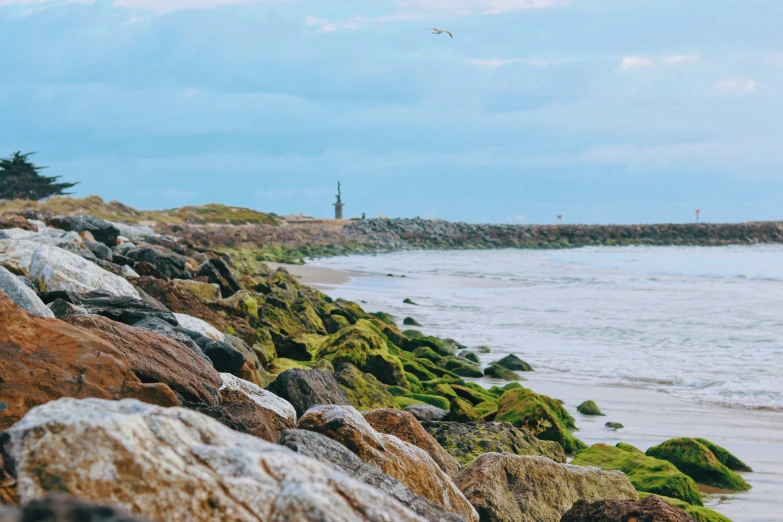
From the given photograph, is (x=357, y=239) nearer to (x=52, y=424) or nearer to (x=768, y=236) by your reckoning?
(x=768, y=236)

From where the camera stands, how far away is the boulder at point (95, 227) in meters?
12.9

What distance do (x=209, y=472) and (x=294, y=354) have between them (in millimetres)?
6369

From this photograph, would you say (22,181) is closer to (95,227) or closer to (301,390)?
(95,227)

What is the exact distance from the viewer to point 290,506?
1.67 meters

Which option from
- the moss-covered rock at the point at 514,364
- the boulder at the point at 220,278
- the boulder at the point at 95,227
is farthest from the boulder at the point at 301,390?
the boulder at the point at 95,227

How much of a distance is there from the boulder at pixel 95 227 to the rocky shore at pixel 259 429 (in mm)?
3630

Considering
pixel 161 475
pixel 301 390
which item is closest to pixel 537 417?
pixel 301 390

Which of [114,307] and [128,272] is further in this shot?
[128,272]

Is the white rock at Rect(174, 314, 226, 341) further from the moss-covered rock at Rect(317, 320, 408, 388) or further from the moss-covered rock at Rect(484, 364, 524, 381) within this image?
the moss-covered rock at Rect(484, 364, 524, 381)

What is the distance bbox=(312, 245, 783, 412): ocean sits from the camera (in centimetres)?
842

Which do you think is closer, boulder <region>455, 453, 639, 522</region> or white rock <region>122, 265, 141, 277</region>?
boulder <region>455, 453, 639, 522</region>

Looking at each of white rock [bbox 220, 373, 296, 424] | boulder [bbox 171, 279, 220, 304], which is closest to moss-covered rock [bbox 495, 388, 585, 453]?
white rock [bbox 220, 373, 296, 424]

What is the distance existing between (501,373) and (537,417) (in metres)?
2.53

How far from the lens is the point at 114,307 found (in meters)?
5.42
